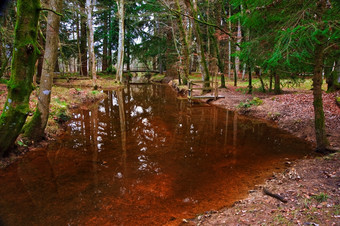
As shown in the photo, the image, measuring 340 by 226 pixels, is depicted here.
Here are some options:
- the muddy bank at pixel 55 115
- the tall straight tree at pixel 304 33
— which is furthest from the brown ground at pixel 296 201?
the muddy bank at pixel 55 115

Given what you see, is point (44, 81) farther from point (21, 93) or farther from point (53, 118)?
point (53, 118)

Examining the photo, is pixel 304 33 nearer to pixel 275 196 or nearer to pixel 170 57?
pixel 275 196

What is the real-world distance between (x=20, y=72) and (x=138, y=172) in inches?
134

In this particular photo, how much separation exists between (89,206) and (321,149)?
18.6 ft

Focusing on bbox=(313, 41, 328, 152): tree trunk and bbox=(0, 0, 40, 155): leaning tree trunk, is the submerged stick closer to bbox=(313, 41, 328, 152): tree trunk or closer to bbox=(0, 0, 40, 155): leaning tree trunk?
bbox=(313, 41, 328, 152): tree trunk

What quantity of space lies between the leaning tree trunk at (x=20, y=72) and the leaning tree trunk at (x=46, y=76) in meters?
1.06

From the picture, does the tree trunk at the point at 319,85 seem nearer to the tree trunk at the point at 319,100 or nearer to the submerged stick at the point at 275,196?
the tree trunk at the point at 319,100

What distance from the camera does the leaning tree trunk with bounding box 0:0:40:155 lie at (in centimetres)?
446

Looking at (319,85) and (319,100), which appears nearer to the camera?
(319,85)

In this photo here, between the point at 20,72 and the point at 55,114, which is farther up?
the point at 20,72

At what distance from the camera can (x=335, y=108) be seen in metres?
8.56

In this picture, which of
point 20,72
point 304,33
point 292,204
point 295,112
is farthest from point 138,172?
point 295,112

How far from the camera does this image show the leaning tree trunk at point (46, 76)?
19.5 feet

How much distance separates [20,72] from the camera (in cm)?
464
